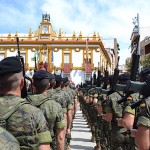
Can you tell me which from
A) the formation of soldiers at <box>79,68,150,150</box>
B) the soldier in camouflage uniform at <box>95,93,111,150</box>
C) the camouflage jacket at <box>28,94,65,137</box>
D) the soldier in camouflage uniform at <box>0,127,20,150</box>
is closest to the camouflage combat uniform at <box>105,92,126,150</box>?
the formation of soldiers at <box>79,68,150,150</box>

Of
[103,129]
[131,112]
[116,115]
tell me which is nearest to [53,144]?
[131,112]

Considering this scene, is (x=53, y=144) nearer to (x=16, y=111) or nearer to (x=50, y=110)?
(x=50, y=110)

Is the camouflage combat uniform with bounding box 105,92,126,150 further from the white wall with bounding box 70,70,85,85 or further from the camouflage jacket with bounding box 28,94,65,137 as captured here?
the white wall with bounding box 70,70,85,85

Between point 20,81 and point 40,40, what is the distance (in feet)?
186

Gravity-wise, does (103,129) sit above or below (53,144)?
below

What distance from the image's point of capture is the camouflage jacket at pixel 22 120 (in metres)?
2.56

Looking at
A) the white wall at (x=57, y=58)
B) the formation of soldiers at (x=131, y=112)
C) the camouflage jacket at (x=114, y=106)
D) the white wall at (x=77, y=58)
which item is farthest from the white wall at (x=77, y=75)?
the camouflage jacket at (x=114, y=106)

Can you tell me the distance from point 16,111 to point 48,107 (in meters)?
1.53

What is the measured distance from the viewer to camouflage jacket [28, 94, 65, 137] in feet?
13.4

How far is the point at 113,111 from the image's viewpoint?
5438mm

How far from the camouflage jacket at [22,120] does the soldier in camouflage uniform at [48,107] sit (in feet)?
4.55

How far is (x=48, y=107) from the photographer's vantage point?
13.4ft

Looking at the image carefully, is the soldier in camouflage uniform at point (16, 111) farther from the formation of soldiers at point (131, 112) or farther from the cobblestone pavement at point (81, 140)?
the cobblestone pavement at point (81, 140)

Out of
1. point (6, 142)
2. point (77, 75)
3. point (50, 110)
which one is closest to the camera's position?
point (6, 142)
